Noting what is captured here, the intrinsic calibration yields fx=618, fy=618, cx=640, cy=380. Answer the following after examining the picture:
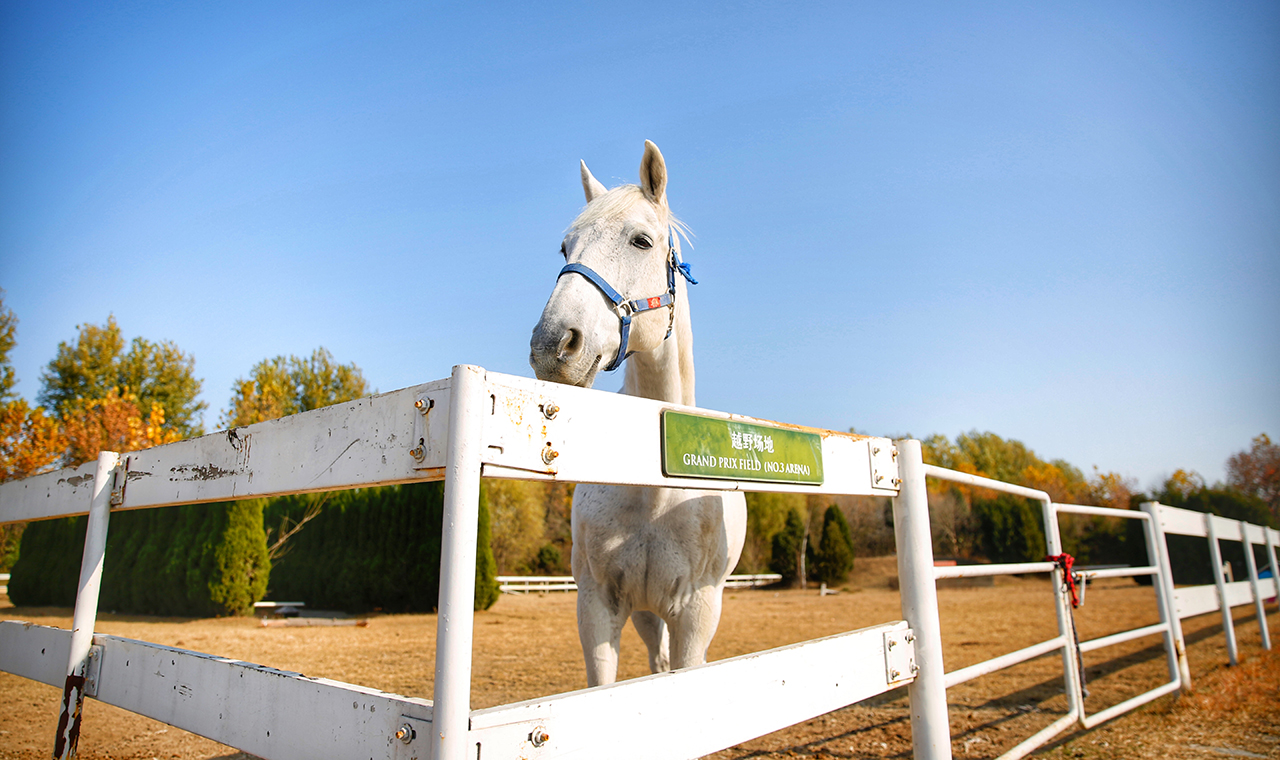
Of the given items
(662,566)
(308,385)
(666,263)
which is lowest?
(662,566)

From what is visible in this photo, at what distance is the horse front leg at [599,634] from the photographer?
215 cm

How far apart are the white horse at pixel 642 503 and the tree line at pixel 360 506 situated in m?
11.2

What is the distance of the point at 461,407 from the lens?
2.69ft

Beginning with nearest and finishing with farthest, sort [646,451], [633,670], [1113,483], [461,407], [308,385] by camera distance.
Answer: [461,407] → [646,451] → [633,670] → [308,385] → [1113,483]

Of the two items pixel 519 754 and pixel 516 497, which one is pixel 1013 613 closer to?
pixel 519 754

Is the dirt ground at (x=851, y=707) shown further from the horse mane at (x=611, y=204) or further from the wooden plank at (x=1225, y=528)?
the horse mane at (x=611, y=204)

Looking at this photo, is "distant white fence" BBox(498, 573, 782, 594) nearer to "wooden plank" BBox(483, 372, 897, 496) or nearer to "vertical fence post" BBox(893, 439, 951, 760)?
"vertical fence post" BBox(893, 439, 951, 760)

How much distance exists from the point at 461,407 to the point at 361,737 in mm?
499

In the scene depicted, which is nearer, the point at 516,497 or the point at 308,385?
the point at 516,497

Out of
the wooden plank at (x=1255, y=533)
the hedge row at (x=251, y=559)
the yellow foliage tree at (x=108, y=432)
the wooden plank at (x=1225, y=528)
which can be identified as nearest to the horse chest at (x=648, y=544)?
the wooden plank at (x=1225, y=528)

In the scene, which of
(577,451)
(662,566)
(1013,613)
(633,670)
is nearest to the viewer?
(577,451)

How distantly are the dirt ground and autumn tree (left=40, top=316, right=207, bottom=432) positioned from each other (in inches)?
606

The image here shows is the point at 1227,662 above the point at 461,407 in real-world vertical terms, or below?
below

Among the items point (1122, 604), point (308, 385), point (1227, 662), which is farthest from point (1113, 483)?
point (308, 385)
